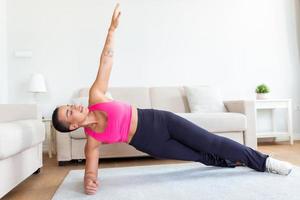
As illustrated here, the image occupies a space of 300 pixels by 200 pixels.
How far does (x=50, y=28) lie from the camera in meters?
3.96

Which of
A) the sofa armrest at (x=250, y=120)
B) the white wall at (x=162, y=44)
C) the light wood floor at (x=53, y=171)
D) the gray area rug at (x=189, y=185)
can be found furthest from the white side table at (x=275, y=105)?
the gray area rug at (x=189, y=185)

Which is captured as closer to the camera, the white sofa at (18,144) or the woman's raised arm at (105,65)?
the white sofa at (18,144)

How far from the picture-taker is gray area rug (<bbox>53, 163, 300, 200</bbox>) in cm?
164

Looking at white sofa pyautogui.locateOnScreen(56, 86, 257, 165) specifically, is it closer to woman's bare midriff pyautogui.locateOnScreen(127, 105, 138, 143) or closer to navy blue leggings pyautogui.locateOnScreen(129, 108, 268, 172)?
navy blue leggings pyautogui.locateOnScreen(129, 108, 268, 172)

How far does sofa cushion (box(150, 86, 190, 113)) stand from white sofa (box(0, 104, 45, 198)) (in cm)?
156

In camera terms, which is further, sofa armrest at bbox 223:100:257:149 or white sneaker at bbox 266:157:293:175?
sofa armrest at bbox 223:100:257:149

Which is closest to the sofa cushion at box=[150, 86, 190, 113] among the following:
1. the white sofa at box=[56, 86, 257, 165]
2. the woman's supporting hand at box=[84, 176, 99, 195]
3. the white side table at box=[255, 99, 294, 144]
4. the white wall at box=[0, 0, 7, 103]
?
the white sofa at box=[56, 86, 257, 165]

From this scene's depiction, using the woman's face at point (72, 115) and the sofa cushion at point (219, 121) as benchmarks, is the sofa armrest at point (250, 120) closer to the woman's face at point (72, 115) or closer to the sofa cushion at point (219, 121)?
the sofa cushion at point (219, 121)

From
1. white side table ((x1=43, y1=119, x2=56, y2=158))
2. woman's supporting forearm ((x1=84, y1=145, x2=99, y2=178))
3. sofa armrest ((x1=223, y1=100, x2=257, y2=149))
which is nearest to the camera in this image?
woman's supporting forearm ((x1=84, y1=145, x2=99, y2=178))

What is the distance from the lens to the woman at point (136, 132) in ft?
5.98

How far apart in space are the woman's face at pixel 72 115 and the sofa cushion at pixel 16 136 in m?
0.29

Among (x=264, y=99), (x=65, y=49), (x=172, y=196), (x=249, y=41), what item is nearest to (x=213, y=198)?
(x=172, y=196)

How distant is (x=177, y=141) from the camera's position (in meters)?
2.04

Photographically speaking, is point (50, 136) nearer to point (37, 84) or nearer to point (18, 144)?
point (37, 84)
